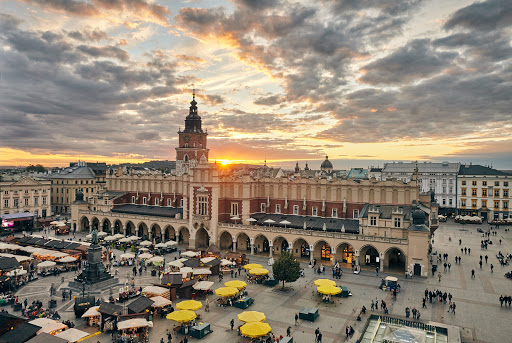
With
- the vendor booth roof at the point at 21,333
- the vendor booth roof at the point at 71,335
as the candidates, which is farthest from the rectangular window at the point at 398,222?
the vendor booth roof at the point at 21,333

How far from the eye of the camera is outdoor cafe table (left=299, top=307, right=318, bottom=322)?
1356 inches

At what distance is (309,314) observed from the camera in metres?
34.5

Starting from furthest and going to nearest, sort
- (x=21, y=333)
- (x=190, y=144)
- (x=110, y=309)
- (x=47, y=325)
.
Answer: (x=190, y=144), (x=110, y=309), (x=47, y=325), (x=21, y=333)

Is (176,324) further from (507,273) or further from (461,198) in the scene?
(461,198)

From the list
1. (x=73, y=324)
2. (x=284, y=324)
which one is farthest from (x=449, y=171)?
(x=73, y=324)

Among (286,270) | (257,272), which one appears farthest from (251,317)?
(257,272)

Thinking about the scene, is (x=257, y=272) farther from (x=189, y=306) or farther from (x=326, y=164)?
(x=326, y=164)

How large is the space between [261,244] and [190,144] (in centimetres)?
4445

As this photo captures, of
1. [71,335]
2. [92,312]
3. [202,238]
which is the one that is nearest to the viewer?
[71,335]

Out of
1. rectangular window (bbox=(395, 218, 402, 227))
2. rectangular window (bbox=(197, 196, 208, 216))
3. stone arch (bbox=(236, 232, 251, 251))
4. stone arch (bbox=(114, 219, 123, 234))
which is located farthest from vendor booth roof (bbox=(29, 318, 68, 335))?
stone arch (bbox=(114, 219, 123, 234))

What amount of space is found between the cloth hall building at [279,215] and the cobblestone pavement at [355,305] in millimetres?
4977

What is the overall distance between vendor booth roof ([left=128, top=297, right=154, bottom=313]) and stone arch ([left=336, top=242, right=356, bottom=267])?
3332 centimetres

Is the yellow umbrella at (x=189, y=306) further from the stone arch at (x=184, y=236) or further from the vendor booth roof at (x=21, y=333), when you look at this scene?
the stone arch at (x=184, y=236)

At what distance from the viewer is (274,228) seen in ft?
199
